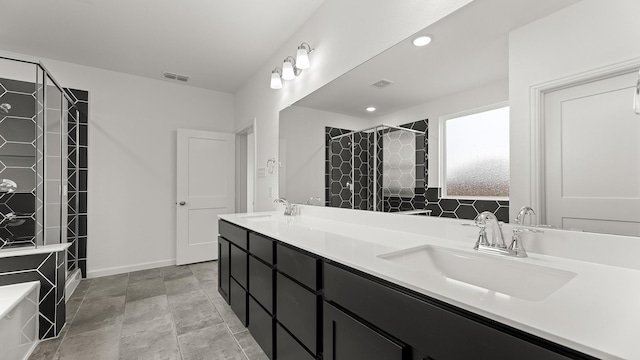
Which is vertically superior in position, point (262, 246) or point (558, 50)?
point (558, 50)

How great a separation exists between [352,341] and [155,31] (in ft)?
10.0

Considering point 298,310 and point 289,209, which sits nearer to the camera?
point 298,310

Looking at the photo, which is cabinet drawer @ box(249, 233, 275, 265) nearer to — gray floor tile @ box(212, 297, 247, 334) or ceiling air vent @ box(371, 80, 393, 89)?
gray floor tile @ box(212, 297, 247, 334)

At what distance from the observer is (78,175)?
330 centimetres

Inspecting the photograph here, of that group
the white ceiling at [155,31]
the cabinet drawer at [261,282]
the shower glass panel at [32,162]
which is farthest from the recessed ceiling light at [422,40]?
the shower glass panel at [32,162]

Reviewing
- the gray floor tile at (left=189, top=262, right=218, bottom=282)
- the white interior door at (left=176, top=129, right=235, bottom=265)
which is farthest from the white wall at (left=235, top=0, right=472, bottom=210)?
the gray floor tile at (left=189, top=262, right=218, bottom=282)

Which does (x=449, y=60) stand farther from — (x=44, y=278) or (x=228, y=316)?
(x=44, y=278)

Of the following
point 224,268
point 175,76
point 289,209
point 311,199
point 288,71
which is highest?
point 175,76

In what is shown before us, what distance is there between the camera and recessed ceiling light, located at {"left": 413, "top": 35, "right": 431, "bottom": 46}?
139 centimetres

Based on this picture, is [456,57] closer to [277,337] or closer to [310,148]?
[310,148]

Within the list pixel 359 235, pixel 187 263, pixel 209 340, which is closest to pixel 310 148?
pixel 359 235

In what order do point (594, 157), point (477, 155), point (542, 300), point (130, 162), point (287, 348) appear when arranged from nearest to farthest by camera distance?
1. point (542, 300)
2. point (594, 157)
3. point (477, 155)
4. point (287, 348)
5. point (130, 162)

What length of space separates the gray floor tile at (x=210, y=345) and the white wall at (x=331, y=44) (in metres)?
1.36

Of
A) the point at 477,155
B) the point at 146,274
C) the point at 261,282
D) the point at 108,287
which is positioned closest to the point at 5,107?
the point at 108,287
